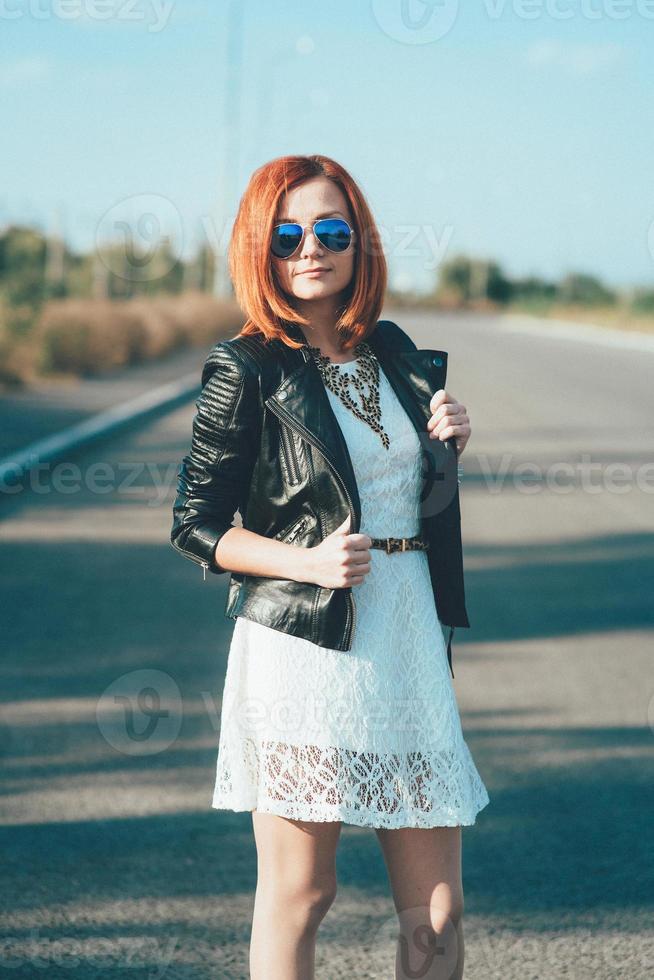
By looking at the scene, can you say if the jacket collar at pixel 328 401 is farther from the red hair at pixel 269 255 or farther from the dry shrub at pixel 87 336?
the dry shrub at pixel 87 336

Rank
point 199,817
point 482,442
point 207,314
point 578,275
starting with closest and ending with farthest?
point 199,817
point 482,442
point 207,314
point 578,275

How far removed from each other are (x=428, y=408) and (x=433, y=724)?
1.92ft

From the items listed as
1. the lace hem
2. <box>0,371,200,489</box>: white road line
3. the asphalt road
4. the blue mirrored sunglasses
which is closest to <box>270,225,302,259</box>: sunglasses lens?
the blue mirrored sunglasses

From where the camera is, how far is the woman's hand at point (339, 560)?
212 cm

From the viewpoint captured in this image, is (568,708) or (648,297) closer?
(568,708)

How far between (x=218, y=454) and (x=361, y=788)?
646 millimetres

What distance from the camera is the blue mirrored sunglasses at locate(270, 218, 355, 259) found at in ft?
7.50

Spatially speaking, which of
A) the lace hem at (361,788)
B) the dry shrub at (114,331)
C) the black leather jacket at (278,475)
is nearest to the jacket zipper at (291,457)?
the black leather jacket at (278,475)

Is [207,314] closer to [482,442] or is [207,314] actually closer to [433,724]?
[482,442]

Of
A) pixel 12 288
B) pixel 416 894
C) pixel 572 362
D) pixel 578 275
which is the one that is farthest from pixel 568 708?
pixel 578 275

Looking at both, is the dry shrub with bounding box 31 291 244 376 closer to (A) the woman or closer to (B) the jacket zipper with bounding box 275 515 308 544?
(A) the woman

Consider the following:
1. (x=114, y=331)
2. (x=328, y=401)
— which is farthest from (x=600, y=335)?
(x=328, y=401)

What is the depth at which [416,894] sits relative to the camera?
2295 mm

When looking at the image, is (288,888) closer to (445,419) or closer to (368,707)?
(368,707)
